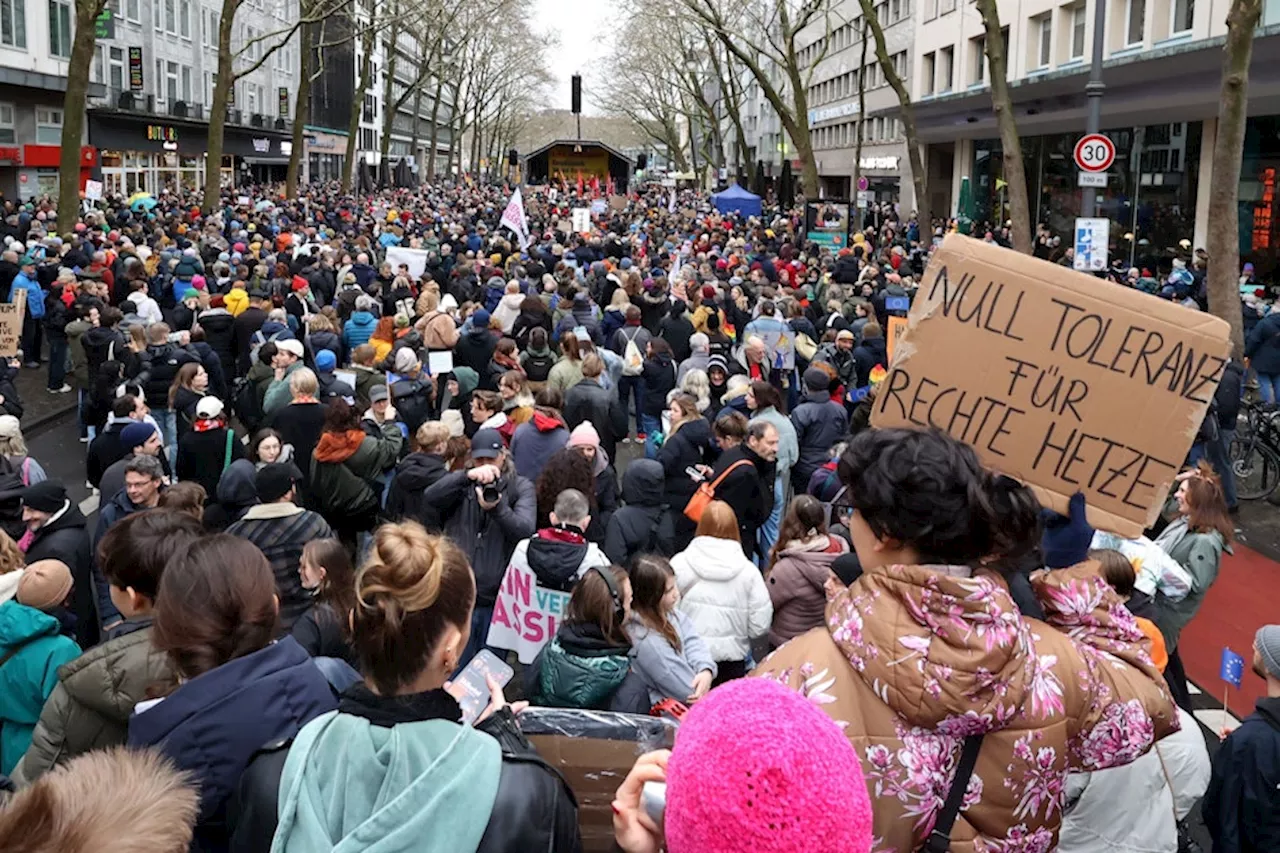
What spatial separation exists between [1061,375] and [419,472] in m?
4.95

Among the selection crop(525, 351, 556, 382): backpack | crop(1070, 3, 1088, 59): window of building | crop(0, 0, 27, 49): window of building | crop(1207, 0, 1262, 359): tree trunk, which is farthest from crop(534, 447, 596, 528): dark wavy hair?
crop(0, 0, 27, 49): window of building

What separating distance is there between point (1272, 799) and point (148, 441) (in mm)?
6947

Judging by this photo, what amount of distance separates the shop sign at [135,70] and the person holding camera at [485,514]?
4926cm

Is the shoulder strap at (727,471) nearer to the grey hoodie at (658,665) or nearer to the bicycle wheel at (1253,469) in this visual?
the grey hoodie at (658,665)

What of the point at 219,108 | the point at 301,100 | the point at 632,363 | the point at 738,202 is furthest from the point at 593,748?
the point at 301,100

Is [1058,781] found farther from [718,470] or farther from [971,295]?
[718,470]

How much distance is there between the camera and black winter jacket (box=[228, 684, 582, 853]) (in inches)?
91.7

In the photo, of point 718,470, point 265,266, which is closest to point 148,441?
point 718,470

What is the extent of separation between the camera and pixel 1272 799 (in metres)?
3.59

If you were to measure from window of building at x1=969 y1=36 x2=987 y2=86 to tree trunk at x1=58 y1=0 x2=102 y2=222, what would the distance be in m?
29.3

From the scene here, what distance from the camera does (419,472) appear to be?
7.43 m

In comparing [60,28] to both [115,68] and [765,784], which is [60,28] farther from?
[765,784]

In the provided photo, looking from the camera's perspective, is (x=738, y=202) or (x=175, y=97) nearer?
(x=738, y=202)

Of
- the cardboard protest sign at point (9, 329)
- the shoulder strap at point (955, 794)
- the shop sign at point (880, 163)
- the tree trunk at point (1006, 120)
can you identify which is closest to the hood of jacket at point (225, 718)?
the shoulder strap at point (955, 794)
